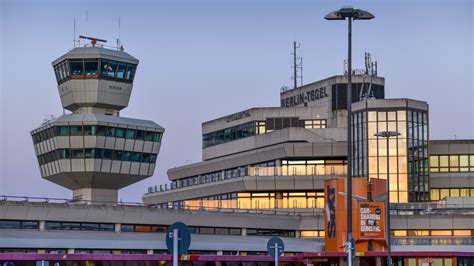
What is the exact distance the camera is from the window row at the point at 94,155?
98.4 metres

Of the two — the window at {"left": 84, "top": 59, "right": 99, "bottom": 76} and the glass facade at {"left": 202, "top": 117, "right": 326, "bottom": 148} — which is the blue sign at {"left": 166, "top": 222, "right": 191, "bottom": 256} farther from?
the glass facade at {"left": 202, "top": 117, "right": 326, "bottom": 148}

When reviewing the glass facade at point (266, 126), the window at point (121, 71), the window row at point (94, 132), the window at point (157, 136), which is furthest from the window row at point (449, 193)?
the window at point (121, 71)

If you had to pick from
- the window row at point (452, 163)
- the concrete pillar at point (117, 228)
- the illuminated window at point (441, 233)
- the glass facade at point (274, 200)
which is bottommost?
the illuminated window at point (441, 233)

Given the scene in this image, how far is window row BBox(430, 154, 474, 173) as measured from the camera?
112 metres

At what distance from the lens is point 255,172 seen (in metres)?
111

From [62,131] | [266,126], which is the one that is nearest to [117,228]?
[62,131]

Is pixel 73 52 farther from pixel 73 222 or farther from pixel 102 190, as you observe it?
pixel 73 222

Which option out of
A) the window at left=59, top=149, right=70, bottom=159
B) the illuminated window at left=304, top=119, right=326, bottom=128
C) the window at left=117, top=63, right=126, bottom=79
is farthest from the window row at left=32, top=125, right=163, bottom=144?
the illuminated window at left=304, top=119, right=326, bottom=128

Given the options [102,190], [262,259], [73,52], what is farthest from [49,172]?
[262,259]

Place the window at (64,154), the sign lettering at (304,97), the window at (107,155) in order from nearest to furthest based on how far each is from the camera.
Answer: the window at (64,154)
the window at (107,155)
the sign lettering at (304,97)

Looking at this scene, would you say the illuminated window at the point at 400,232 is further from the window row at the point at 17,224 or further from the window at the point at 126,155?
the window row at the point at 17,224

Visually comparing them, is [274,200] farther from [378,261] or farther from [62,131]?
[378,261]

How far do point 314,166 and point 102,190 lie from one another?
24.2 metres

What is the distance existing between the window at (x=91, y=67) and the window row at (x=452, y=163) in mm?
39367
